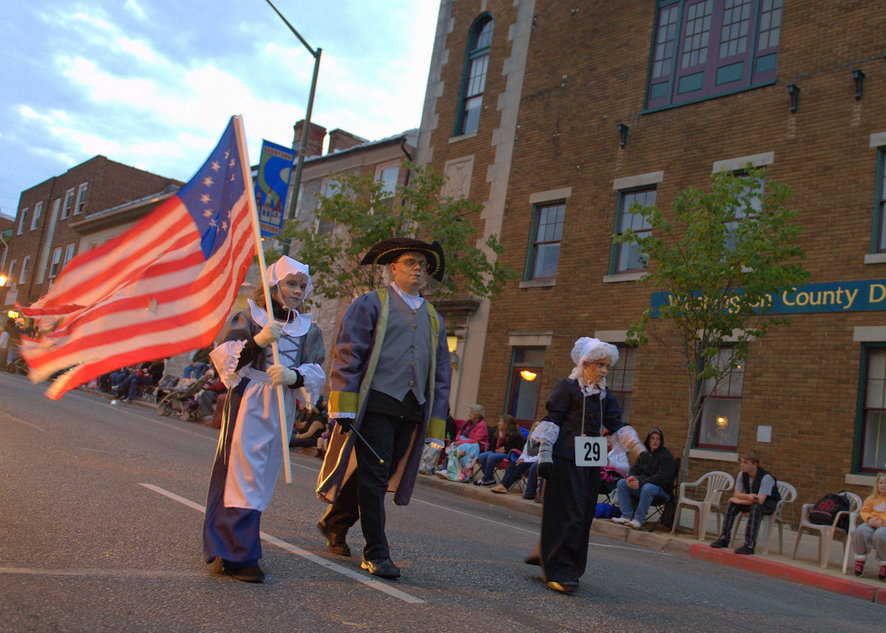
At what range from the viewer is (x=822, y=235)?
571 inches

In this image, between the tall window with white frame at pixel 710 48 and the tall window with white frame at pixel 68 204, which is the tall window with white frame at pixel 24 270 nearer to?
the tall window with white frame at pixel 68 204

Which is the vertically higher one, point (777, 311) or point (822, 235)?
point (822, 235)

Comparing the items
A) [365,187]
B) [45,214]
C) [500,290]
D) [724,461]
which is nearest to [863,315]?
[724,461]

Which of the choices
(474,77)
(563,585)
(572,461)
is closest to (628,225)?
(474,77)

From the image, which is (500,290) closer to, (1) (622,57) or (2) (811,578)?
(1) (622,57)

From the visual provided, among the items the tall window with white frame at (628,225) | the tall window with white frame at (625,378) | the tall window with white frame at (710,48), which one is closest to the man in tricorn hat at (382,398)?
the tall window with white frame at (625,378)

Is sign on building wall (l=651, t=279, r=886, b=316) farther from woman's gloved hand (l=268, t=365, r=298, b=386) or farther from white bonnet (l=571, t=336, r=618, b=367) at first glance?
woman's gloved hand (l=268, t=365, r=298, b=386)

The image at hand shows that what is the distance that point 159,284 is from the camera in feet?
16.3

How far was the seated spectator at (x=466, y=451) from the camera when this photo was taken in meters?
15.7

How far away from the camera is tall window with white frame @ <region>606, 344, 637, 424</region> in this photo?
56.2 feet

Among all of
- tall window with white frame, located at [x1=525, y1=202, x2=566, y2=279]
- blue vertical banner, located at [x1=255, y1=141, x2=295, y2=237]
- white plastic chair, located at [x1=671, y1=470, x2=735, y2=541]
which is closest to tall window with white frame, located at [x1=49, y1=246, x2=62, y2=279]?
blue vertical banner, located at [x1=255, y1=141, x2=295, y2=237]

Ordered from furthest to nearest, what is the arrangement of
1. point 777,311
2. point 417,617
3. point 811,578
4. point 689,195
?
point 777,311
point 689,195
point 811,578
point 417,617

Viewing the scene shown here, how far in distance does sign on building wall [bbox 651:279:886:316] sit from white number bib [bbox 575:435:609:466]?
805 cm

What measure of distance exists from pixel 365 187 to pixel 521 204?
3834 millimetres
